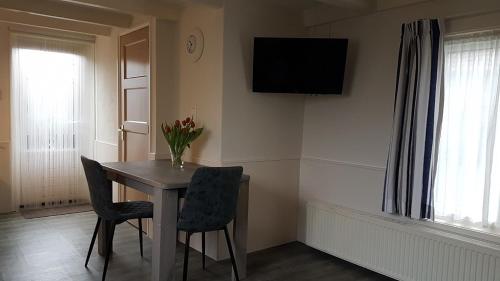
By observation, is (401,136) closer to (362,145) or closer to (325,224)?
(362,145)

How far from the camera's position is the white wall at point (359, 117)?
3.15 meters

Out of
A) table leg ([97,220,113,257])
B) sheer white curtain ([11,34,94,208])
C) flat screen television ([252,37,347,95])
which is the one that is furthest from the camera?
sheer white curtain ([11,34,94,208])

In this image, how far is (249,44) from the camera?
11.3 feet

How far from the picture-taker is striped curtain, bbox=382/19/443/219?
2756 mm

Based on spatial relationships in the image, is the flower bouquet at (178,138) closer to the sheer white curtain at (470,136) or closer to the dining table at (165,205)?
the dining table at (165,205)

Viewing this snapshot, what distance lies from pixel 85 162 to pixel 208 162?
3.36ft

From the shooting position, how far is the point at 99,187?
282 centimetres

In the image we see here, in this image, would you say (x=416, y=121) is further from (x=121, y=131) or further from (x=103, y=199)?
(x=121, y=131)

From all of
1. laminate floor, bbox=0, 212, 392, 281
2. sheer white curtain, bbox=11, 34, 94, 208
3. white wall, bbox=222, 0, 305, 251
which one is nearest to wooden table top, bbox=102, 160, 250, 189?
white wall, bbox=222, 0, 305, 251

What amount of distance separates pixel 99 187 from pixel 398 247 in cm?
227

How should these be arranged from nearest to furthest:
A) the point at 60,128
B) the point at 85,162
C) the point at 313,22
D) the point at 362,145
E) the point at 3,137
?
the point at 85,162 < the point at 362,145 < the point at 313,22 < the point at 3,137 < the point at 60,128

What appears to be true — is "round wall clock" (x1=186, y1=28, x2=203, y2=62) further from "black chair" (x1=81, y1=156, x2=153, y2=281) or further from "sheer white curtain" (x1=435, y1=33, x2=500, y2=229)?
"sheer white curtain" (x1=435, y1=33, x2=500, y2=229)

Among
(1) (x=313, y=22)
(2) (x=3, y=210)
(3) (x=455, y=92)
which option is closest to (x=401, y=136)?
(3) (x=455, y=92)

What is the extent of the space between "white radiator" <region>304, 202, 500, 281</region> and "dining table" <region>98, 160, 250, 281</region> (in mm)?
881
